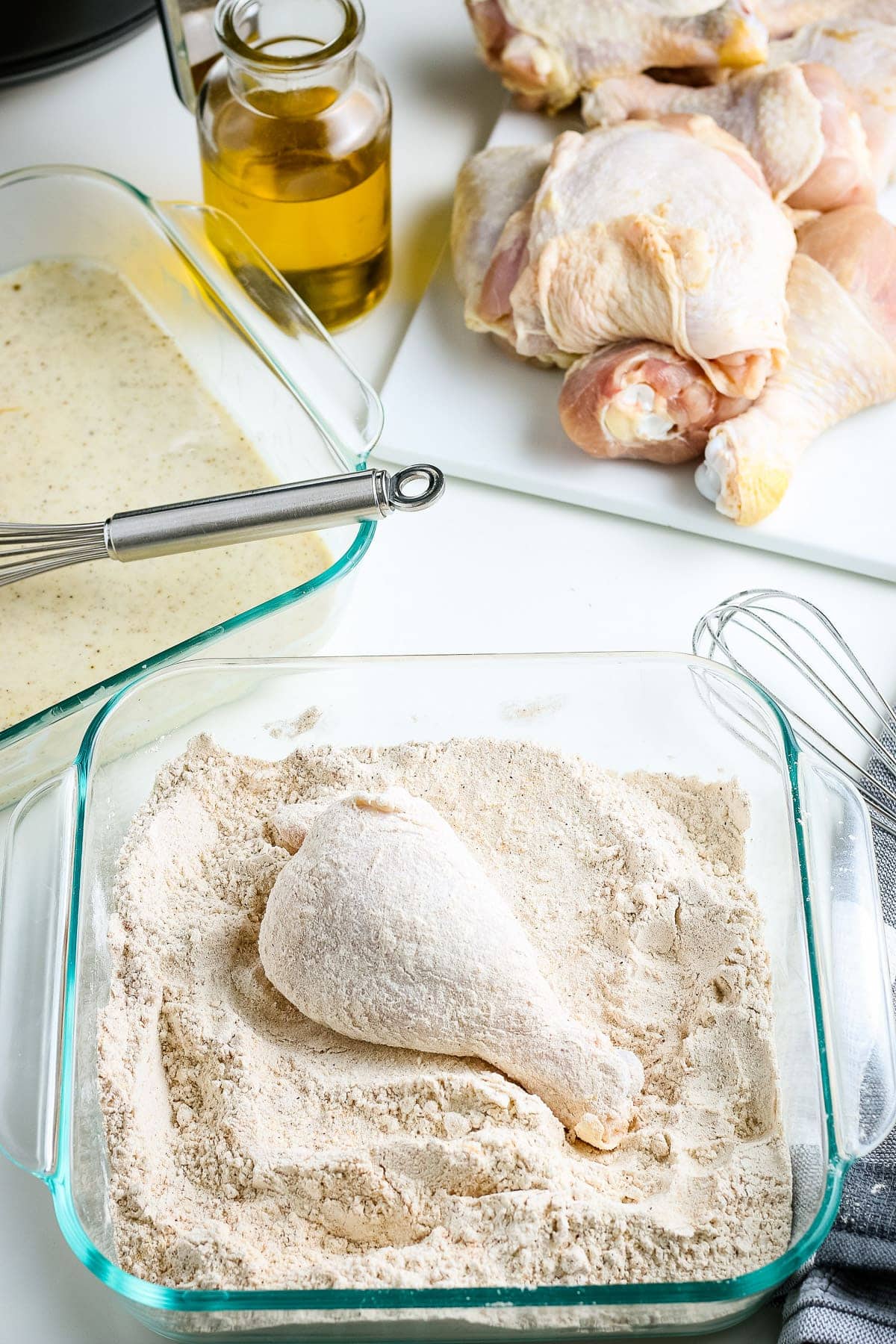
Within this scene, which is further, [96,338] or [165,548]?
[96,338]

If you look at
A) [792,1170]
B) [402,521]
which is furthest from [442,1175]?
[402,521]

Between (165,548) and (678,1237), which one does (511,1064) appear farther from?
(165,548)

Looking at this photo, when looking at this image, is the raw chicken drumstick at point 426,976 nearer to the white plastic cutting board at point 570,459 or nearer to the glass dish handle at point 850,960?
the glass dish handle at point 850,960

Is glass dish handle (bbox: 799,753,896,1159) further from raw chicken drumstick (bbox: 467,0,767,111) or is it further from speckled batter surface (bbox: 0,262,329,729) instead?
raw chicken drumstick (bbox: 467,0,767,111)

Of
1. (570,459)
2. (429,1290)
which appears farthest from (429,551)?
(429,1290)

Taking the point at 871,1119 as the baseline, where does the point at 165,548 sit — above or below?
above

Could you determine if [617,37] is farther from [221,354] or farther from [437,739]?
[437,739]

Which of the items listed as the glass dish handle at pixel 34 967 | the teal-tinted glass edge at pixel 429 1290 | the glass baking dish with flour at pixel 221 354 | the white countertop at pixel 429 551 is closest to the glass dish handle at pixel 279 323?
the glass baking dish with flour at pixel 221 354
